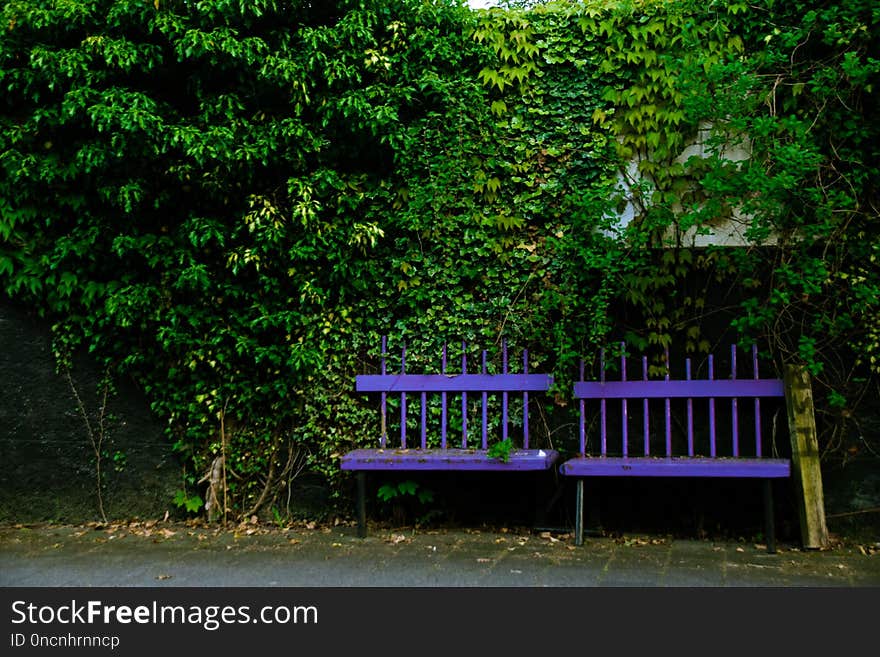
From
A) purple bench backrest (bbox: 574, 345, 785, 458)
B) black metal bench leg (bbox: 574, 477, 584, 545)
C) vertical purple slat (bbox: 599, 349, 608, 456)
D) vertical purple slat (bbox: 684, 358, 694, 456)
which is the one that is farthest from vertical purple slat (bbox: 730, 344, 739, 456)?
black metal bench leg (bbox: 574, 477, 584, 545)

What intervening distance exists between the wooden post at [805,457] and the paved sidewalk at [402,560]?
0.47ft

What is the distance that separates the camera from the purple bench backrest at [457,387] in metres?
5.95

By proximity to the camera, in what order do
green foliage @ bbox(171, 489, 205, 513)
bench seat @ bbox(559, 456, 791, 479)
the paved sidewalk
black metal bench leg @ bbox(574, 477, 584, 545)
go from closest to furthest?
the paved sidewalk → bench seat @ bbox(559, 456, 791, 479) → black metal bench leg @ bbox(574, 477, 584, 545) → green foliage @ bbox(171, 489, 205, 513)

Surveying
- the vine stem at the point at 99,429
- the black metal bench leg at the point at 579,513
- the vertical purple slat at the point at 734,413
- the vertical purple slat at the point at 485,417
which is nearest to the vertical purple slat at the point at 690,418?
the vertical purple slat at the point at 734,413

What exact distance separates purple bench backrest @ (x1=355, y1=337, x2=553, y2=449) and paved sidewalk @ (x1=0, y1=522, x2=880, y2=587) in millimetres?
753

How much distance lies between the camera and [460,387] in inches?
238

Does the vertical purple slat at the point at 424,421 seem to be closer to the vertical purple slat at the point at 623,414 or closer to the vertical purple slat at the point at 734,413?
the vertical purple slat at the point at 623,414

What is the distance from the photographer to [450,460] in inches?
218

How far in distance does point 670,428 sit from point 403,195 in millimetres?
2642

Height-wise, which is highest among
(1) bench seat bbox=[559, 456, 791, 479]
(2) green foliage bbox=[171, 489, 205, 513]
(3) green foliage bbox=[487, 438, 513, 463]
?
(3) green foliage bbox=[487, 438, 513, 463]

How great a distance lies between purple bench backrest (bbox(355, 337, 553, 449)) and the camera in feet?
19.5

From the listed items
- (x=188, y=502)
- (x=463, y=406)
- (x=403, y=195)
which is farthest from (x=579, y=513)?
(x=188, y=502)

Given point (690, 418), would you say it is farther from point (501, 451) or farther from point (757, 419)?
point (501, 451)

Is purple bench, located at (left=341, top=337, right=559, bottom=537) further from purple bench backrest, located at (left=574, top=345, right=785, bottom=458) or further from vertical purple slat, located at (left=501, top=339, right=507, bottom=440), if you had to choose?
purple bench backrest, located at (left=574, top=345, right=785, bottom=458)
